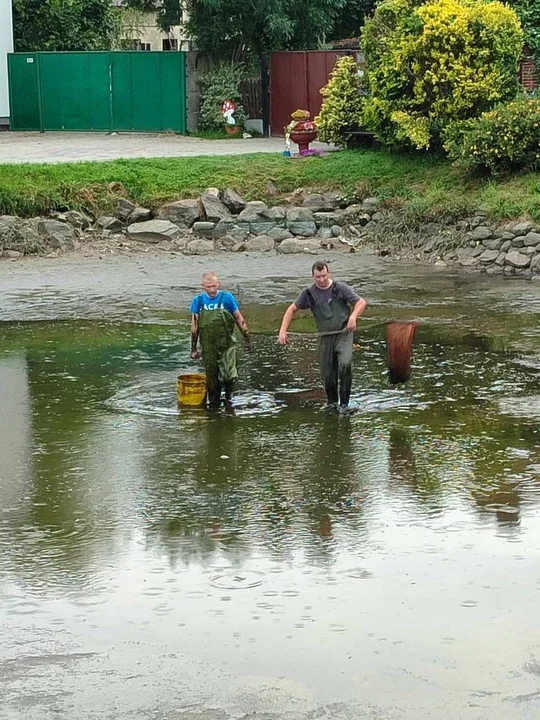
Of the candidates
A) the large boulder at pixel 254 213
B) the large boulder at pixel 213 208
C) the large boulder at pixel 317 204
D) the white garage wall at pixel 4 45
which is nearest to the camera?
the large boulder at pixel 213 208

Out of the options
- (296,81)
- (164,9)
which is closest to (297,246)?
(296,81)

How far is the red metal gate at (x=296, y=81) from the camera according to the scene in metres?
31.6

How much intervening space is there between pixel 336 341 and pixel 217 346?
128cm

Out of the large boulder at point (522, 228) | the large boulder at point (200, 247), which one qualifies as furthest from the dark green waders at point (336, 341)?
the large boulder at point (200, 247)

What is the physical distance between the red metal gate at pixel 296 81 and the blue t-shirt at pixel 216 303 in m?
19.0

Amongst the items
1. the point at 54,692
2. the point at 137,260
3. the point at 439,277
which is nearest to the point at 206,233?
the point at 137,260

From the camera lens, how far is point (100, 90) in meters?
34.4

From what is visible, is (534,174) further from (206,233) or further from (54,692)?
(54,692)

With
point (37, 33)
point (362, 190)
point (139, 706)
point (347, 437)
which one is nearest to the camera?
point (139, 706)

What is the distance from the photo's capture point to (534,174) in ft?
79.6

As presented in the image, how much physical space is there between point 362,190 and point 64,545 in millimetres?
17339

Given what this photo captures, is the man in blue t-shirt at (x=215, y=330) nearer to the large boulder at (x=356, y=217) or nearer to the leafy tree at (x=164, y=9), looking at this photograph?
the large boulder at (x=356, y=217)

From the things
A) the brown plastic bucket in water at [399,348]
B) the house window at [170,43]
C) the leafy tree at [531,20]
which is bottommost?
the brown plastic bucket in water at [399,348]

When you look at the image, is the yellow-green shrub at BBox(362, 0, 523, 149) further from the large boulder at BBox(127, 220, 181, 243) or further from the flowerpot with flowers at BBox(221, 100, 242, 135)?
the flowerpot with flowers at BBox(221, 100, 242, 135)
